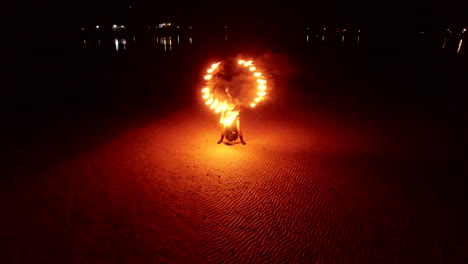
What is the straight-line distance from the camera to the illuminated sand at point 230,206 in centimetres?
451

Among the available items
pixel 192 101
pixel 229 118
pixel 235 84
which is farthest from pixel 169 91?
pixel 235 84

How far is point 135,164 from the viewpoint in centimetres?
705

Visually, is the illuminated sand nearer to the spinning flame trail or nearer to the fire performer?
the fire performer

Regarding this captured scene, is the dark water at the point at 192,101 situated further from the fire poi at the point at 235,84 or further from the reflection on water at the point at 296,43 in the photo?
the reflection on water at the point at 296,43

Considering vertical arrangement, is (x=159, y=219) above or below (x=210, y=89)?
below

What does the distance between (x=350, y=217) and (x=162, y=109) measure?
802 centimetres

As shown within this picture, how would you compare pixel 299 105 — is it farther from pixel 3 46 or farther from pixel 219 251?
pixel 3 46

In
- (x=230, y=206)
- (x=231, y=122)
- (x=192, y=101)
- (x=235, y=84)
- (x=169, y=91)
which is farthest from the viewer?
(x=169, y=91)

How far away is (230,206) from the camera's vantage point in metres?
5.52

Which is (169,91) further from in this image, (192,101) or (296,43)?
(296,43)

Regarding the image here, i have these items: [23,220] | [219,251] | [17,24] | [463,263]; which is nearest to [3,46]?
[17,24]

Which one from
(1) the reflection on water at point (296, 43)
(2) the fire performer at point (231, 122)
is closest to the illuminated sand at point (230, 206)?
(2) the fire performer at point (231, 122)

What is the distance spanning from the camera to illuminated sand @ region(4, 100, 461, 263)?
451cm

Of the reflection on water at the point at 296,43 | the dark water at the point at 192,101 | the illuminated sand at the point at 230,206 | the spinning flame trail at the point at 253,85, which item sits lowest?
the illuminated sand at the point at 230,206
